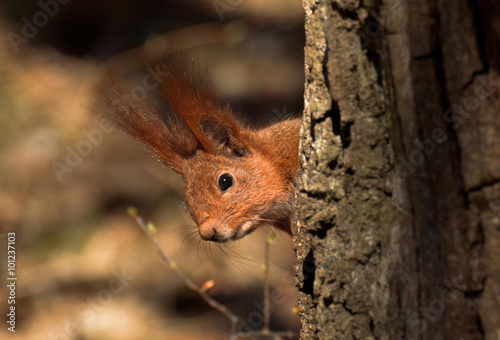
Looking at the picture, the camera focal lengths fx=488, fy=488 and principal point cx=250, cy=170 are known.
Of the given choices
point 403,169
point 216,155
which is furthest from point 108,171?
point 403,169

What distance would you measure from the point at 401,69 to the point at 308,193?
0.39 m

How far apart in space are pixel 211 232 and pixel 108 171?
1.86 metres

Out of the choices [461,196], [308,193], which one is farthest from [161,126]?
[461,196]

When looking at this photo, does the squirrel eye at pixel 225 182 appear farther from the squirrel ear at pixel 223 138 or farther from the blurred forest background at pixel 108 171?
the blurred forest background at pixel 108 171

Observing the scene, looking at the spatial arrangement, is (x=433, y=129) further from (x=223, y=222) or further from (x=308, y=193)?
(x=223, y=222)

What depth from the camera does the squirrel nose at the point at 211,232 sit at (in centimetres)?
221

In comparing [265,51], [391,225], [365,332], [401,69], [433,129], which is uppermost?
[265,51]

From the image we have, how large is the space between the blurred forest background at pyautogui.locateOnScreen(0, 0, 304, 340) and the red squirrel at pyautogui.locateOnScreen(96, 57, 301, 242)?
1.29 meters

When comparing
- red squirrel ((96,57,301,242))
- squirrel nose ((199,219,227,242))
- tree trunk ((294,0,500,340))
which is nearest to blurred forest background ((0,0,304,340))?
red squirrel ((96,57,301,242))

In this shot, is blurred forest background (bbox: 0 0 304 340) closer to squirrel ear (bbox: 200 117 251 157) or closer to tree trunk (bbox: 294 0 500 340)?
squirrel ear (bbox: 200 117 251 157)

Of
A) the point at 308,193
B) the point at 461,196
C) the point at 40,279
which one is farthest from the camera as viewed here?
the point at 40,279

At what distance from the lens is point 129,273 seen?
3854mm

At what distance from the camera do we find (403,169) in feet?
3.69

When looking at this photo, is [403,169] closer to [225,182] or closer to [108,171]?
[225,182]
